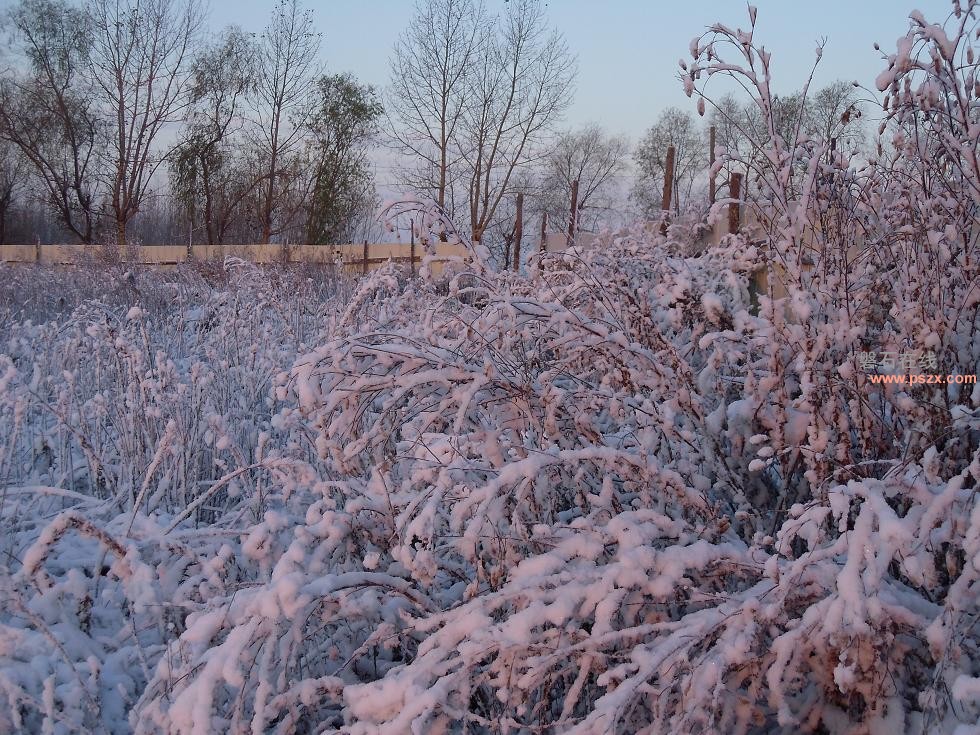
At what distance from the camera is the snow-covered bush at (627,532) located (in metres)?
1.43

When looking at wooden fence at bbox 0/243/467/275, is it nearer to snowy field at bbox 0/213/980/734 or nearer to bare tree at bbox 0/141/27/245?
snowy field at bbox 0/213/980/734

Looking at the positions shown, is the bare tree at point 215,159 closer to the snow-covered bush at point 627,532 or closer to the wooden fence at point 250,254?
the wooden fence at point 250,254

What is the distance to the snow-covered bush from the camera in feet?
4.69

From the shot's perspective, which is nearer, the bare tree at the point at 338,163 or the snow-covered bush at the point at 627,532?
the snow-covered bush at the point at 627,532

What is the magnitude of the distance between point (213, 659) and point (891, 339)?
1.71m

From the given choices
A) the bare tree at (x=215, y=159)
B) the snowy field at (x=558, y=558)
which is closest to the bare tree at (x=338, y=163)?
the bare tree at (x=215, y=159)

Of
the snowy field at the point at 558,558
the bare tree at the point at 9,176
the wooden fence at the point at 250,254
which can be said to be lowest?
the snowy field at the point at 558,558

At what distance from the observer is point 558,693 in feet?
6.53

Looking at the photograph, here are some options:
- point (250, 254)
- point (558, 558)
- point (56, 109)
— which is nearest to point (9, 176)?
point (56, 109)

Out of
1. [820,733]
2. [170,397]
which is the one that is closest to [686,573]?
[820,733]

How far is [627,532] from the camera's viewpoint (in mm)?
1617

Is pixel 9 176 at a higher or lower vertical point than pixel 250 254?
higher

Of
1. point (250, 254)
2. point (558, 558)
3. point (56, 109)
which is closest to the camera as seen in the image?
point (558, 558)

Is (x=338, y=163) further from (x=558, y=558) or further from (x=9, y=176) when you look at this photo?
(x=558, y=558)
